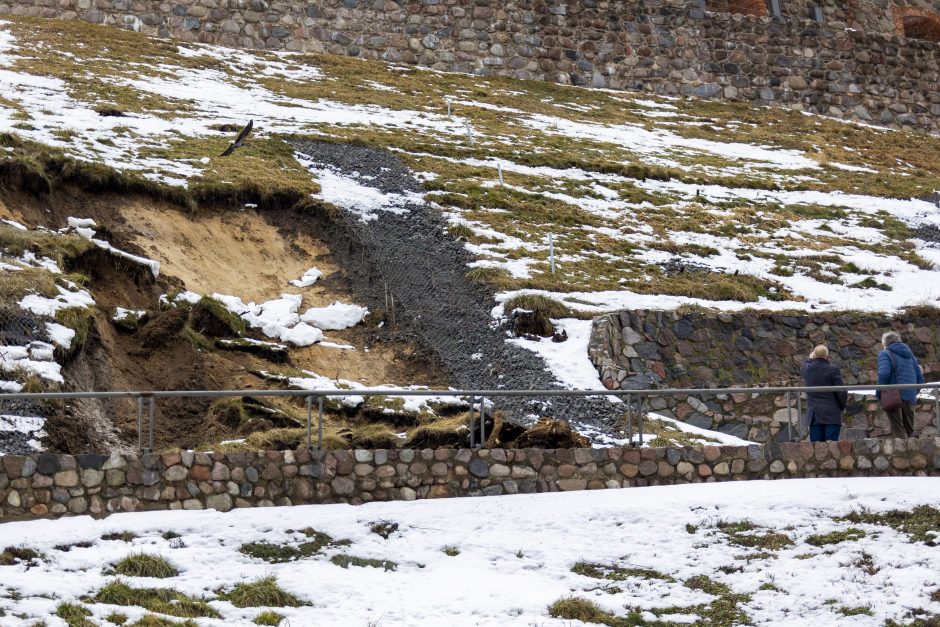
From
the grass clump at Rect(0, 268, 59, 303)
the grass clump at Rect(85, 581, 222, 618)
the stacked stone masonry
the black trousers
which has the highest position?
the stacked stone masonry

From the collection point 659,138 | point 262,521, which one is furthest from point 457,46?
point 262,521

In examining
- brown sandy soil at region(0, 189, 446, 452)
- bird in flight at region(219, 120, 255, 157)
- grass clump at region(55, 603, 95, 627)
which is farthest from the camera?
bird in flight at region(219, 120, 255, 157)

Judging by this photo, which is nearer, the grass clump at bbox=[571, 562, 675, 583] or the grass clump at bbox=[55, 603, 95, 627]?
the grass clump at bbox=[55, 603, 95, 627]

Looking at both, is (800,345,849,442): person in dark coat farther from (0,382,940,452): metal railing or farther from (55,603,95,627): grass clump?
(55,603,95,627): grass clump

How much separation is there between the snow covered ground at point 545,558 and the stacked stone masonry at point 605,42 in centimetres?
2323

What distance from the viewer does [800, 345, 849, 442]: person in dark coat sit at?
45.2 feet

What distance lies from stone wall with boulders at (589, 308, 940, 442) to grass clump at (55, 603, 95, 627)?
26.5 feet

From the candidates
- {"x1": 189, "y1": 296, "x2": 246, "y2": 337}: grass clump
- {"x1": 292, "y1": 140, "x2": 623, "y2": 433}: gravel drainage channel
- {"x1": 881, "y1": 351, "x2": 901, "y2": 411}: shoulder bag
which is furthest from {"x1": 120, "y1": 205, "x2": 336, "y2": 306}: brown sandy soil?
{"x1": 881, "y1": 351, "x2": 901, "y2": 411}: shoulder bag

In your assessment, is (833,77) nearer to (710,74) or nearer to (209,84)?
(710,74)

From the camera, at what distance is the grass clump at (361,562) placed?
1097 cm

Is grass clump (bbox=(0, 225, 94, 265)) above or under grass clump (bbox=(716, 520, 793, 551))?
above

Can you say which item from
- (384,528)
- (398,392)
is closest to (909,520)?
(384,528)

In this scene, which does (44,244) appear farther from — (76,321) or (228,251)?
(228,251)

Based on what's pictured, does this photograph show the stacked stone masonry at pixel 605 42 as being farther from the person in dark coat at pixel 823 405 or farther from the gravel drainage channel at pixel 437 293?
the person in dark coat at pixel 823 405
